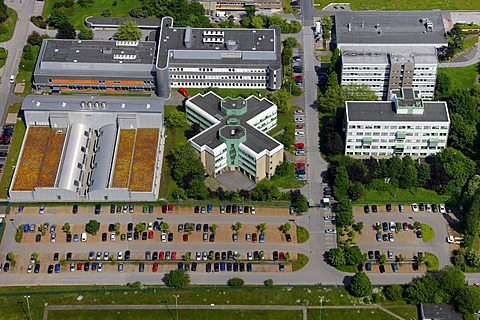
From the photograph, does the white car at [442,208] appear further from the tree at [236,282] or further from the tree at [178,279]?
the tree at [178,279]

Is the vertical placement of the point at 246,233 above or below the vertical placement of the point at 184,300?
above

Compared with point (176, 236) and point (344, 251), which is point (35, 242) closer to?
point (176, 236)

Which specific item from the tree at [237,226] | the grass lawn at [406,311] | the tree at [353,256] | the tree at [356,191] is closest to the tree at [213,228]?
the tree at [237,226]

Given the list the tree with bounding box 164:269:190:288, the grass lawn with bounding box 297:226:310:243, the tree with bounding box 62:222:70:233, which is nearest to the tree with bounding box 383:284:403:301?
the grass lawn with bounding box 297:226:310:243

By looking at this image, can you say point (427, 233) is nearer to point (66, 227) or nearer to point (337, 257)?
point (337, 257)

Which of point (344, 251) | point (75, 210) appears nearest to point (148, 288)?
point (75, 210)

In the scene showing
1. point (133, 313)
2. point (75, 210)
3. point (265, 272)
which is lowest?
point (133, 313)
